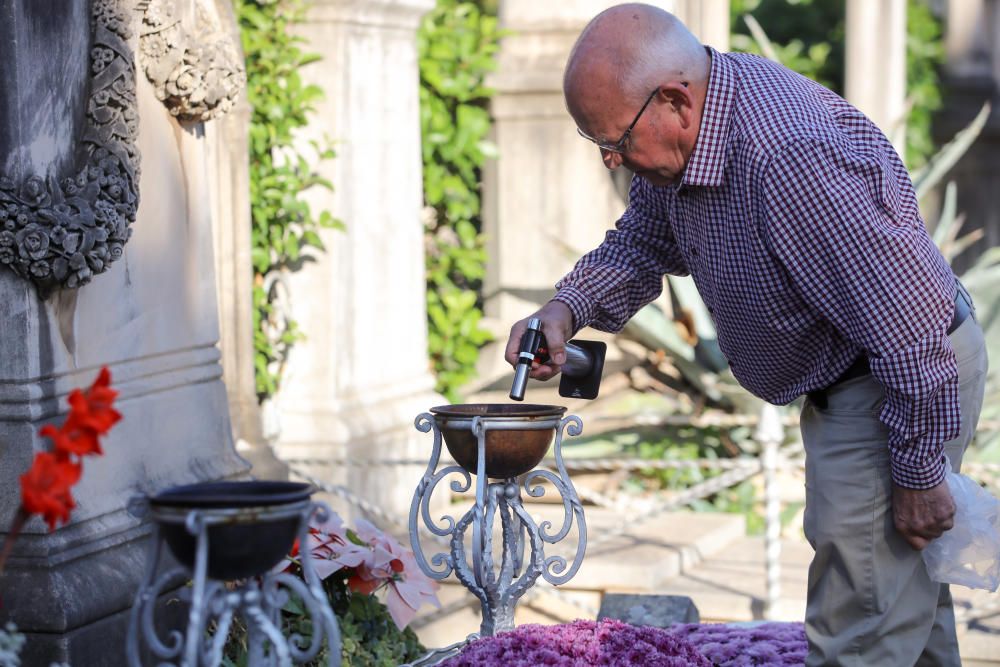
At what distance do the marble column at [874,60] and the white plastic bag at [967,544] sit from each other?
5660 mm

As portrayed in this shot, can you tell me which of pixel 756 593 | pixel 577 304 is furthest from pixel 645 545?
pixel 577 304

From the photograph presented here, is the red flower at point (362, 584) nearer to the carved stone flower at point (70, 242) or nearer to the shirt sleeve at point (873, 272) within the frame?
the carved stone flower at point (70, 242)

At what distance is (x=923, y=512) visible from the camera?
268 cm

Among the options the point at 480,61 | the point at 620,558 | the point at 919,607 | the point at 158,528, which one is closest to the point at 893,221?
the point at 919,607

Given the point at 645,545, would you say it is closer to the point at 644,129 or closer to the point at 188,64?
the point at 188,64

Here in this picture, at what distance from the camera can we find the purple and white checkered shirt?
8.32ft

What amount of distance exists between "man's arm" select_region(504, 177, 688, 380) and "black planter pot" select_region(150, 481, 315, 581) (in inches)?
47.9

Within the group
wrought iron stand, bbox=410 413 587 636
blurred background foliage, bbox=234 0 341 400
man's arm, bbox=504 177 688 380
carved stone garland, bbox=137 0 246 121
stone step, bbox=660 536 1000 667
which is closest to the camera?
wrought iron stand, bbox=410 413 587 636

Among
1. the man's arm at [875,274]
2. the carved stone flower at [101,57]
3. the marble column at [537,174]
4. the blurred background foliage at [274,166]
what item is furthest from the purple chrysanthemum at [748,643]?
the marble column at [537,174]

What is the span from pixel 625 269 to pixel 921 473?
2.77 ft

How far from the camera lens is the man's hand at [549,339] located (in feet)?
9.56

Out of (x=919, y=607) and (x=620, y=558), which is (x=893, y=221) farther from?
(x=620, y=558)

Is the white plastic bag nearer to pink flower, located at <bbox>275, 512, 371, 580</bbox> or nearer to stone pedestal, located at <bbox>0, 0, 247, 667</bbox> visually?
pink flower, located at <bbox>275, 512, 371, 580</bbox>

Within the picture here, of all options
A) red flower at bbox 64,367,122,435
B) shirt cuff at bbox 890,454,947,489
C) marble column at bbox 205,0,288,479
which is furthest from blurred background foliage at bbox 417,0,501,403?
red flower at bbox 64,367,122,435
